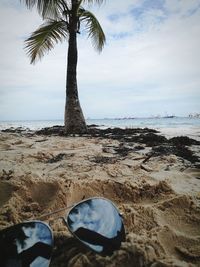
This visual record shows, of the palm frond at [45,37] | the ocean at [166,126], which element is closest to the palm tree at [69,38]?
the palm frond at [45,37]

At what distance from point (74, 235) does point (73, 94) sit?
5.25 metres

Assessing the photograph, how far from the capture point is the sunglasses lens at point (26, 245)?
765 mm

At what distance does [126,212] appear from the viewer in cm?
124

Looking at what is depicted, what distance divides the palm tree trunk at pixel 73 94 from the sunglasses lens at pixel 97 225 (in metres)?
4.64

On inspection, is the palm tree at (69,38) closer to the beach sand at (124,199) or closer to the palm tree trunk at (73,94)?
the palm tree trunk at (73,94)

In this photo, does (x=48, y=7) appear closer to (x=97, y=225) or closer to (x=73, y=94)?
(x=73, y=94)

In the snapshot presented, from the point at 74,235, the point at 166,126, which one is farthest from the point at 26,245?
the point at 166,126

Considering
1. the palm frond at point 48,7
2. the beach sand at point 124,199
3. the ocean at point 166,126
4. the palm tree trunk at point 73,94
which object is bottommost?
the ocean at point 166,126

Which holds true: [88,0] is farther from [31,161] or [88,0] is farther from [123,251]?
[123,251]

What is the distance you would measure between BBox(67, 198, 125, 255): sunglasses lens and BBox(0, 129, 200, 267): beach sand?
54 millimetres

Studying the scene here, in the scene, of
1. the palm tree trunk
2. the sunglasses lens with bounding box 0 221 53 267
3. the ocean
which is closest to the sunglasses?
the sunglasses lens with bounding box 0 221 53 267

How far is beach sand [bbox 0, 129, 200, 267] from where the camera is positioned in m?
0.91

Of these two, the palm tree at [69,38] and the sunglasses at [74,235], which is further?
the palm tree at [69,38]

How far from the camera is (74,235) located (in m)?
0.88
